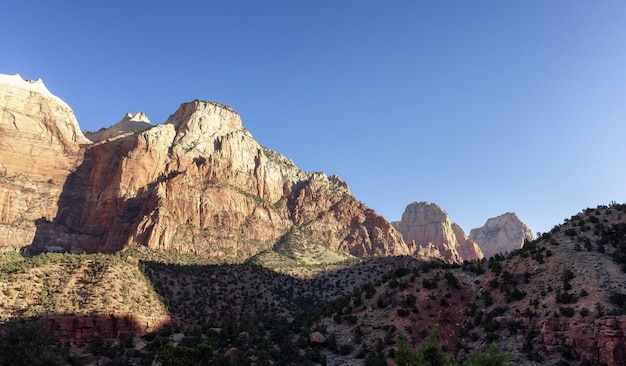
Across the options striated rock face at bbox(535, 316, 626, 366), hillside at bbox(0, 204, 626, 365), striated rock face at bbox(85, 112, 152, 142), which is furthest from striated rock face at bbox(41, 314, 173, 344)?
striated rock face at bbox(85, 112, 152, 142)

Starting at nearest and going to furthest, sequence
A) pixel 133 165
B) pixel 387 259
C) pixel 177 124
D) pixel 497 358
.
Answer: pixel 497 358, pixel 387 259, pixel 133 165, pixel 177 124

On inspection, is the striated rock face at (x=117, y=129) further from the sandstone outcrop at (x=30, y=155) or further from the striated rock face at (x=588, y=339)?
the striated rock face at (x=588, y=339)

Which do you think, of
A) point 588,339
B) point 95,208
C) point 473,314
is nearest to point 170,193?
point 95,208

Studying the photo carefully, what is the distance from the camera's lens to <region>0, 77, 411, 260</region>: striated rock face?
12400 cm

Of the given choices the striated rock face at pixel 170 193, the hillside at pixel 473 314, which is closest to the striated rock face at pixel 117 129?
the striated rock face at pixel 170 193

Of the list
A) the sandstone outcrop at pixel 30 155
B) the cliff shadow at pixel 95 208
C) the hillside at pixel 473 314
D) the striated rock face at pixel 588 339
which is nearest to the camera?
the striated rock face at pixel 588 339

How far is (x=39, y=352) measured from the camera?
2650 centimetres

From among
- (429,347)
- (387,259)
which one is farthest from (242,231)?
(429,347)

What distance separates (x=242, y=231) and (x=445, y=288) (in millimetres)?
107055

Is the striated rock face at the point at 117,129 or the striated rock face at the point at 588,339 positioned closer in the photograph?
the striated rock face at the point at 588,339

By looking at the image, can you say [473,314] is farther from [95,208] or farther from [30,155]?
[30,155]

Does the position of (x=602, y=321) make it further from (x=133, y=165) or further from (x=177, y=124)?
(x=177, y=124)

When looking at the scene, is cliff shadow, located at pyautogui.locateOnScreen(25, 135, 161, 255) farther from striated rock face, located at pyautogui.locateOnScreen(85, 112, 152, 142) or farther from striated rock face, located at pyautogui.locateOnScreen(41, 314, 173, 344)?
striated rock face, located at pyautogui.locateOnScreen(41, 314, 173, 344)

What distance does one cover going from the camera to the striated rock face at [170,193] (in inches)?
4882
